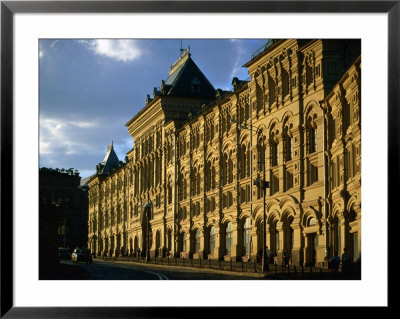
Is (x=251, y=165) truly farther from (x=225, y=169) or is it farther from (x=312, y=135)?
(x=225, y=169)

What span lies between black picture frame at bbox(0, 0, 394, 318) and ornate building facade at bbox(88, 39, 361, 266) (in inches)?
59.3

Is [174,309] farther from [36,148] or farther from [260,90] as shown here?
[260,90]

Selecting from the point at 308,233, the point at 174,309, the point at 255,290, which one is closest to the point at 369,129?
the point at 255,290

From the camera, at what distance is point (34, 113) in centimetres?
1697

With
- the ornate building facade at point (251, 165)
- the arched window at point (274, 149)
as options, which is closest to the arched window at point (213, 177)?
the ornate building facade at point (251, 165)

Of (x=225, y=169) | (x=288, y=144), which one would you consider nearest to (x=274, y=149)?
(x=288, y=144)

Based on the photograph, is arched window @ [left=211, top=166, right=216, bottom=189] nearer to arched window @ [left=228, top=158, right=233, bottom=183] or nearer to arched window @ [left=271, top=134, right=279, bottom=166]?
arched window @ [left=228, top=158, right=233, bottom=183]

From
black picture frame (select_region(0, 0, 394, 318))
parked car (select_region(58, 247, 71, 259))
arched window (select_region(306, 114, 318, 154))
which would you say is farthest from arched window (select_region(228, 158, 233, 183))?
black picture frame (select_region(0, 0, 394, 318))

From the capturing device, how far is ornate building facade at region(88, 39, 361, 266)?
75.0 ft

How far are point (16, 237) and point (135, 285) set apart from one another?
281 cm

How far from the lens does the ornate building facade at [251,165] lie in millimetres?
22875
